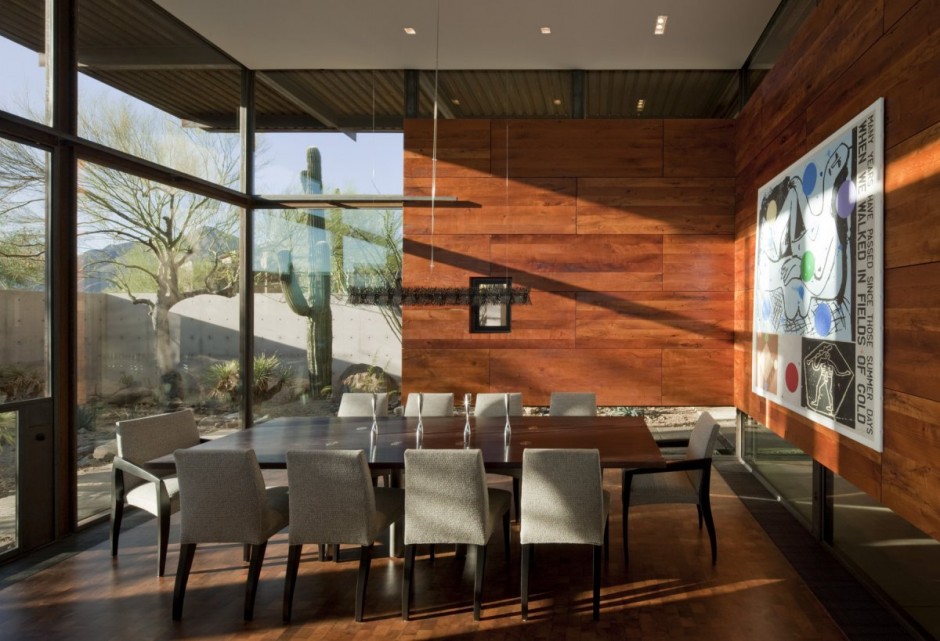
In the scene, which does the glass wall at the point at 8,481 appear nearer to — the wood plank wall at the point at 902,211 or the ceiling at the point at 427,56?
the ceiling at the point at 427,56

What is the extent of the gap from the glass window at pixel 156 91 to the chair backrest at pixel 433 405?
3.29m

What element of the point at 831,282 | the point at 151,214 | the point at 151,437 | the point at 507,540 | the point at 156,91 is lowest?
the point at 507,540

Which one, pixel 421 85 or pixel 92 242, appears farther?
pixel 421 85

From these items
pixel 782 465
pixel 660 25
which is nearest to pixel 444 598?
pixel 782 465

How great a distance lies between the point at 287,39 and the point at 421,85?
1563 mm

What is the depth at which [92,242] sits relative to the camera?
18.5 ft

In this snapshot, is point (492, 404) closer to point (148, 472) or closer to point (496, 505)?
point (496, 505)

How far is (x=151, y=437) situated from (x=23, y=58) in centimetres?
286

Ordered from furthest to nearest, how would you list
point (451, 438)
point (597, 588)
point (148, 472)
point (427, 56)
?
1. point (427, 56)
2. point (451, 438)
3. point (148, 472)
4. point (597, 588)

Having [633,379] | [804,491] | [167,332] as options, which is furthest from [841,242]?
[167,332]

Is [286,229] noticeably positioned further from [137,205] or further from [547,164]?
[547,164]

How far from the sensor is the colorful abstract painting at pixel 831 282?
3615 millimetres

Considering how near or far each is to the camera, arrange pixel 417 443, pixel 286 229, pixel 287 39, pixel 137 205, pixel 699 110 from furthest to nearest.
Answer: pixel 286 229
pixel 699 110
pixel 287 39
pixel 137 205
pixel 417 443

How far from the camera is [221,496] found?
153 inches
